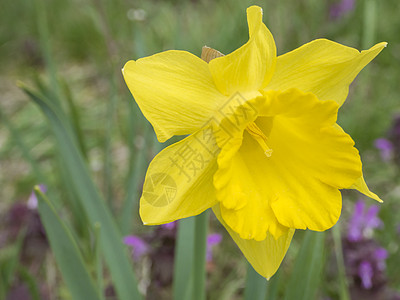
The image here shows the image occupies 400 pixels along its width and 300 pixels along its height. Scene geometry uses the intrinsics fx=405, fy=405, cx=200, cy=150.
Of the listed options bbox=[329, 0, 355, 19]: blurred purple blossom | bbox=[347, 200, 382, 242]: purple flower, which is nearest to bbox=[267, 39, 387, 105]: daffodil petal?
bbox=[347, 200, 382, 242]: purple flower

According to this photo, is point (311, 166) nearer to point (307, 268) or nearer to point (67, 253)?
point (307, 268)

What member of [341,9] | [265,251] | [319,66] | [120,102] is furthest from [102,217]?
[341,9]

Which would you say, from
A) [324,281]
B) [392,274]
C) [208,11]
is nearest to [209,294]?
[324,281]

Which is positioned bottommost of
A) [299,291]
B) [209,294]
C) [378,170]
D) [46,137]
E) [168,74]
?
[378,170]

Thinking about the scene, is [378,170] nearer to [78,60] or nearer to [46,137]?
[46,137]

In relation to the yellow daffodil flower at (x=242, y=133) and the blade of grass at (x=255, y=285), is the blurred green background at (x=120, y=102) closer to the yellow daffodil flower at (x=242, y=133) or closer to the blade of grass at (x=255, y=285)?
the blade of grass at (x=255, y=285)

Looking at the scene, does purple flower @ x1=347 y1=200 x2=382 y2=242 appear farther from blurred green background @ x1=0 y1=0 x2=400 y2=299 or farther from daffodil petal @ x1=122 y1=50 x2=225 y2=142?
daffodil petal @ x1=122 y1=50 x2=225 y2=142
